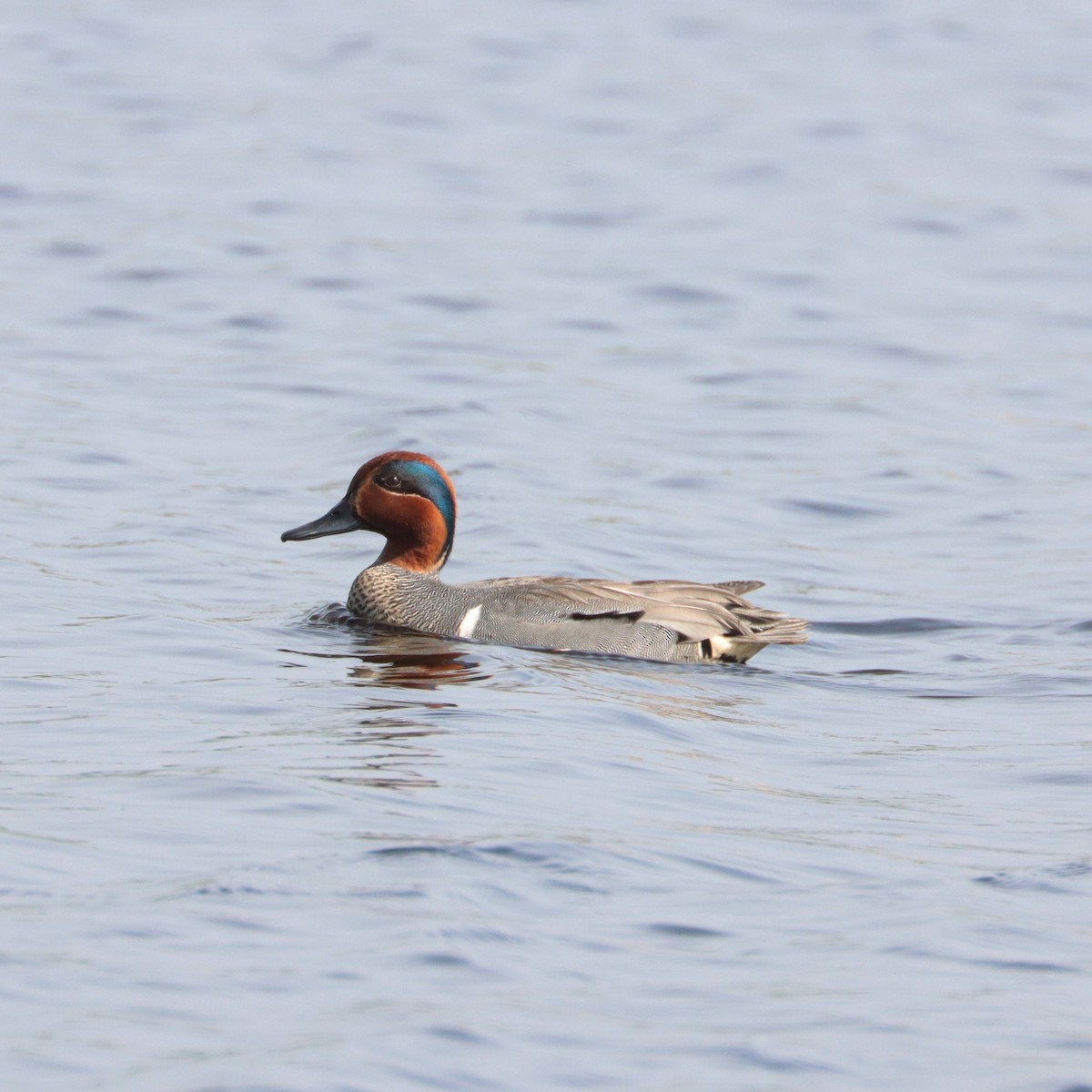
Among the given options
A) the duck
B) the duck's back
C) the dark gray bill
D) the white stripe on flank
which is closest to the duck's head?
the dark gray bill

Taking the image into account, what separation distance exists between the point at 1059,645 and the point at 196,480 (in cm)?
613

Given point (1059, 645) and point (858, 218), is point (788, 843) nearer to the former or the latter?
point (1059, 645)

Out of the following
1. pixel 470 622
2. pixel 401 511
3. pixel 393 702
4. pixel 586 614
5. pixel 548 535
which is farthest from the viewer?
pixel 548 535

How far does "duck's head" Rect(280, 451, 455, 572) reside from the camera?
39.4 feet

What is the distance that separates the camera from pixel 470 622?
11305mm

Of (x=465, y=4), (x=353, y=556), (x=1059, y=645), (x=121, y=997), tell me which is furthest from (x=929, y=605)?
(x=465, y=4)

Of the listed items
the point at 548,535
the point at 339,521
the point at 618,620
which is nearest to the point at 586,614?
the point at 618,620

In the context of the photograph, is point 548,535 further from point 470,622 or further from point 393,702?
point 393,702

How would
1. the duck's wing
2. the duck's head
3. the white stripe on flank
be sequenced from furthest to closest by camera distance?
the duck's head → the white stripe on flank → the duck's wing

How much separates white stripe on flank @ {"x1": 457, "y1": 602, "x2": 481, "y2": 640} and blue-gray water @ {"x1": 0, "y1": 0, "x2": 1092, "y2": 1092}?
1.34 feet

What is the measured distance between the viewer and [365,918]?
6.59 m

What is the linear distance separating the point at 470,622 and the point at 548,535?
126 inches

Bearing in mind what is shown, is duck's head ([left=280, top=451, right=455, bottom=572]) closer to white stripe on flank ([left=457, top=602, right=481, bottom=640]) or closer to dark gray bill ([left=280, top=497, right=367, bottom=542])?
dark gray bill ([left=280, top=497, right=367, bottom=542])

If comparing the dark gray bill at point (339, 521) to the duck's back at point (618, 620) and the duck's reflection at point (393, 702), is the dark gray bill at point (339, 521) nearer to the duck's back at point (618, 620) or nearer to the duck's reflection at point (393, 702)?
the duck's reflection at point (393, 702)
